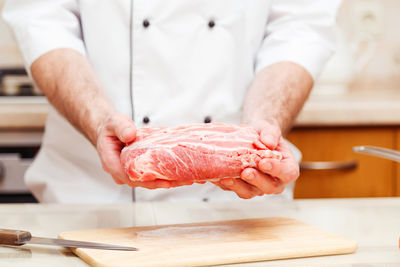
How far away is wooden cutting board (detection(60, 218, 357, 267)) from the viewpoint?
2.31 ft

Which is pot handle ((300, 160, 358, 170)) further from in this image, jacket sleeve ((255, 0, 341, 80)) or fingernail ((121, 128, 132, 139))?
fingernail ((121, 128, 132, 139))

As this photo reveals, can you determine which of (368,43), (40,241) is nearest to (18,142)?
(40,241)

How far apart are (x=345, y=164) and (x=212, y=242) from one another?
892mm

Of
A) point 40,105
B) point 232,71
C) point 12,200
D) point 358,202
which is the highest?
point 232,71

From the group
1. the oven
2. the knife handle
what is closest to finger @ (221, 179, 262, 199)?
the knife handle

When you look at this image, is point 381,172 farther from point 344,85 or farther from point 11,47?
point 11,47

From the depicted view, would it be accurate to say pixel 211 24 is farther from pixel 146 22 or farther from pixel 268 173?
pixel 268 173

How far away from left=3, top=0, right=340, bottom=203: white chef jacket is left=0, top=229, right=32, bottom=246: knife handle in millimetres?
409

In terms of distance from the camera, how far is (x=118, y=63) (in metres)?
1.19

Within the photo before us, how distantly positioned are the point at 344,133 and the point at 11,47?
1.16 m

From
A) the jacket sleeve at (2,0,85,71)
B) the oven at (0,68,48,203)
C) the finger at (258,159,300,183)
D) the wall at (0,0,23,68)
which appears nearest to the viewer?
the finger at (258,159,300,183)

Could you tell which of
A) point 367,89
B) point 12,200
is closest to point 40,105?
point 12,200

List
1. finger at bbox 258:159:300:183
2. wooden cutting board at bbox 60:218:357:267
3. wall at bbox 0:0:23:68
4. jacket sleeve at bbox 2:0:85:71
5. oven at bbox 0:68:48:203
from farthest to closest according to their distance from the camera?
1. wall at bbox 0:0:23:68
2. oven at bbox 0:68:48:203
3. jacket sleeve at bbox 2:0:85:71
4. finger at bbox 258:159:300:183
5. wooden cutting board at bbox 60:218:357:267

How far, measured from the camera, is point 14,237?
749 millimetres
